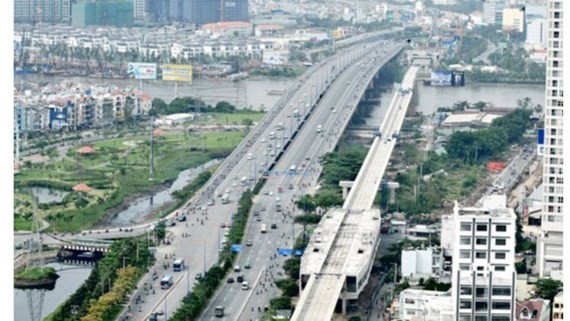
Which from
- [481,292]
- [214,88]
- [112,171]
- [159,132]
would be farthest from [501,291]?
[214,88]

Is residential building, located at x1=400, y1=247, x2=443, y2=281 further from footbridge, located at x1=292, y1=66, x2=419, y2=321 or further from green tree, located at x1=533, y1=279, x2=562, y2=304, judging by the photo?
green tree, located at x1=533, y1=279, x2=562, y2=304

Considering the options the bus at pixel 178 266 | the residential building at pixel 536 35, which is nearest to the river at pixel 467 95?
the residential building at pixel 536 35

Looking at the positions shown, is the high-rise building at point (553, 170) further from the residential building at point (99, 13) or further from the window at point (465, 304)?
the residential building at point (99, 13)

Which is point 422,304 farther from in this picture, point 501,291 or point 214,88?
point 214,88

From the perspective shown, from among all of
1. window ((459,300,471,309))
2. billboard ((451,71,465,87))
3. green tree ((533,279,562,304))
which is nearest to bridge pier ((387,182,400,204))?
green tree ((533,279,562,304))
